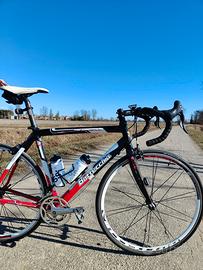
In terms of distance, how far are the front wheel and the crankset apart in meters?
0.22

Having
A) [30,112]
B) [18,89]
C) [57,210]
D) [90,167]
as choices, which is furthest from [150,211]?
[18,89]

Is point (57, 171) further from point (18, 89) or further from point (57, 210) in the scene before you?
point (18, 89)

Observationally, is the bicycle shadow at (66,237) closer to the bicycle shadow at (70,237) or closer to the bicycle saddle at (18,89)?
the bicycle shadow at (70,237)

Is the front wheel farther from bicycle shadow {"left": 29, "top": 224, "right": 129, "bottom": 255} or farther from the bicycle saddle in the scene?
the bicycle saddle

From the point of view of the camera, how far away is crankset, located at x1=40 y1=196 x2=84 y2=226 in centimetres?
260

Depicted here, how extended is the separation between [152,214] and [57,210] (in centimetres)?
138

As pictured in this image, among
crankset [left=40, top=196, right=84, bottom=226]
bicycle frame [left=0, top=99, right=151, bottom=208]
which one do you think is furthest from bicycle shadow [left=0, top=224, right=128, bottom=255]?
bicycle frame [left=0, top=99, right=151, bottom=208]

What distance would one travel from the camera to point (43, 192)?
269 centimetres

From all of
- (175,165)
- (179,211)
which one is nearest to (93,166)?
(175,165)

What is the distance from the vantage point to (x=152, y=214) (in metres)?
3.41

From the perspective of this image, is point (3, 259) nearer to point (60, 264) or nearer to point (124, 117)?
point (60, 264)

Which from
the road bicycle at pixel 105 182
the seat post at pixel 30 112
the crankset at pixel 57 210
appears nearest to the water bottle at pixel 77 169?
the road bicycle at pixel 105 182

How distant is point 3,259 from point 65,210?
2.25 ft

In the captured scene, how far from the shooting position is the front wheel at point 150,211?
257cm
